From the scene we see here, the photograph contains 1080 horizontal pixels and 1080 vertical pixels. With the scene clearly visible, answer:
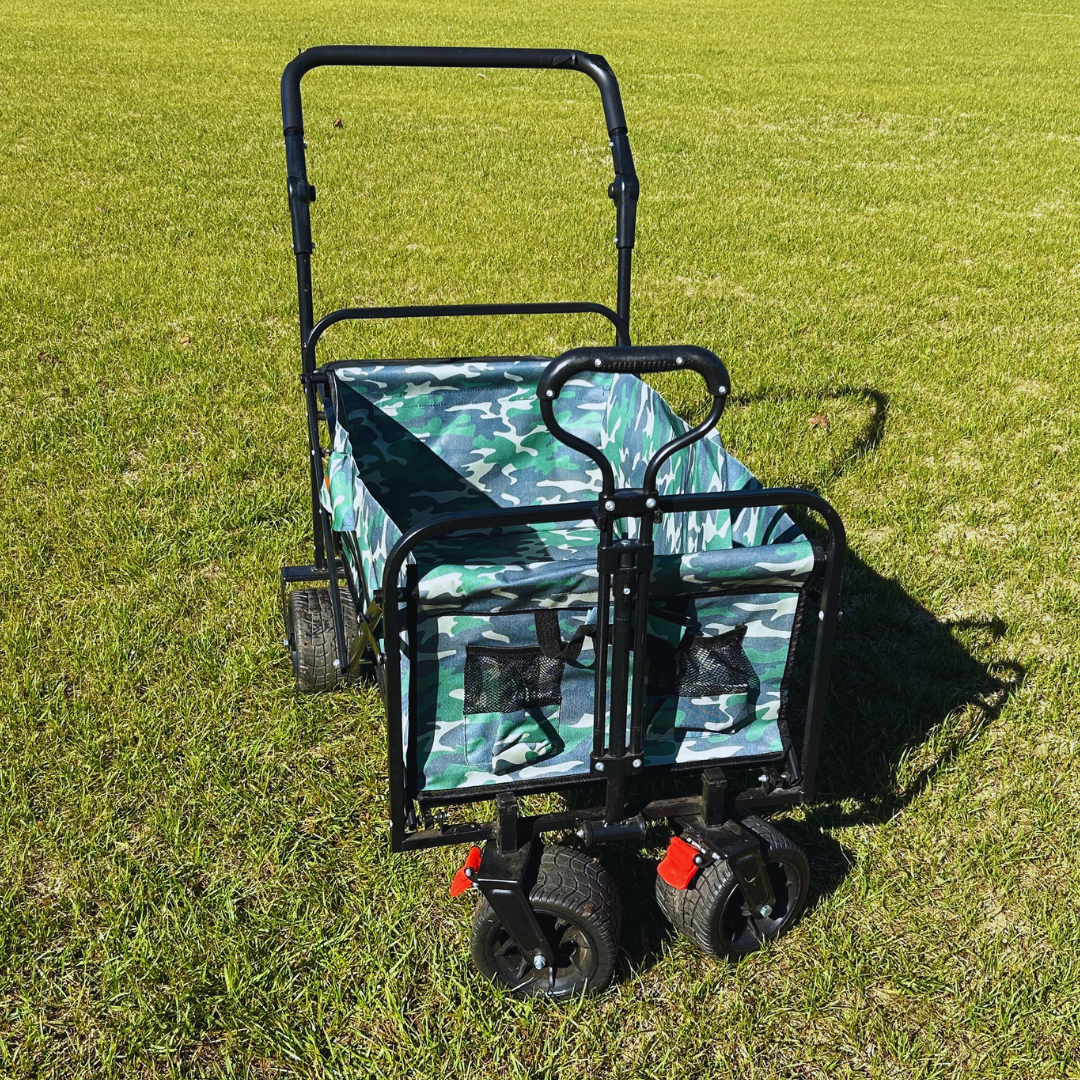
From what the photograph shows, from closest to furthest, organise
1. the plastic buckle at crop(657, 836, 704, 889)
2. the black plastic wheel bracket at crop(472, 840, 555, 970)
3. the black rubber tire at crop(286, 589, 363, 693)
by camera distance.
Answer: the black plastic wheel bracket at crop(472, 840, 555, 970) → the plastic buckle at crop(657, 836, 704, 889) → the black rubber tire at crop(286, 589, 363, 693)

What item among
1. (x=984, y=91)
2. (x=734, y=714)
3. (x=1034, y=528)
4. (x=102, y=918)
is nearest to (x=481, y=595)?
(x=734, y=714)

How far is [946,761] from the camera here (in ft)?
10.00

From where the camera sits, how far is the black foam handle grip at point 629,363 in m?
1.88

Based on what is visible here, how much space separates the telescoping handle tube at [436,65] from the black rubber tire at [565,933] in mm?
1619

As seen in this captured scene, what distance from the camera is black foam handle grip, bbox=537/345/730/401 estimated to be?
1.88 meters

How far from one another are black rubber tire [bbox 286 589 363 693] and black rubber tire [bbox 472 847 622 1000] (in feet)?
3.28

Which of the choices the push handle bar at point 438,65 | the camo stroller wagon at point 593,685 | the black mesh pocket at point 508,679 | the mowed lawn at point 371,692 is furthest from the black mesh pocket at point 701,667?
the push handle bar at point 438,65

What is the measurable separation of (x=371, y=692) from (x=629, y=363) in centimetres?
169

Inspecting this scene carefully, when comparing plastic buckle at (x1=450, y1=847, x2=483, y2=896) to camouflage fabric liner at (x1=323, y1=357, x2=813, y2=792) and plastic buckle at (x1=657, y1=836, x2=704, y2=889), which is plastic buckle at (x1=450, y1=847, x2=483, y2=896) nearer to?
camouflage fabric liner at (x1=323, y1=357, x2=813, y2=792)

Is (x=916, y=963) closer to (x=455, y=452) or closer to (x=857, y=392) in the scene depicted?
(x=455, y=452)

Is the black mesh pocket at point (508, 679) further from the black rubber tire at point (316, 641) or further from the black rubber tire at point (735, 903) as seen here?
the black rubber tire at point (316, 641)

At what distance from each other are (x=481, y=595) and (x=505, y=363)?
1.59 meters

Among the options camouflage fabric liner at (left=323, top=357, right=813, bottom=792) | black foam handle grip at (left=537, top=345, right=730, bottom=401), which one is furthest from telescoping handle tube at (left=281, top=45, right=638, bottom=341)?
black foam handle grip at (left=537, top=345, right=730, bottom=401)

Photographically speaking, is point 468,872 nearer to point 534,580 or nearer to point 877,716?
point 534,580
